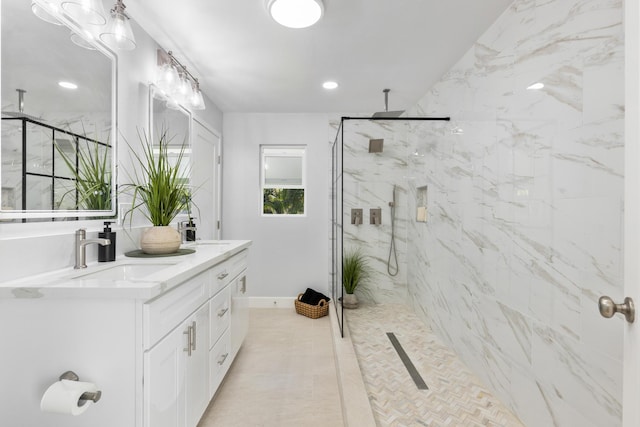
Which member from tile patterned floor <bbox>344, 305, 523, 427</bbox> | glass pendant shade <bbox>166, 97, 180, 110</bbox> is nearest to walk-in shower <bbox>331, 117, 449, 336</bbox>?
tile patterned floor <bbox>344, 305, 523, 427</bbox>

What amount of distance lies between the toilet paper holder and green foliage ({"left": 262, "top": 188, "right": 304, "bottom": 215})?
2.83 m

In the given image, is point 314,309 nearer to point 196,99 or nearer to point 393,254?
point 393,254

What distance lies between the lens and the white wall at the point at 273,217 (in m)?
3.68

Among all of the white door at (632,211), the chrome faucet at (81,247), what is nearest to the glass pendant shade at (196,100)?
the chrome faucet at (81,247)

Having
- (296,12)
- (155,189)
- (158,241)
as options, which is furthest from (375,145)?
(158,241)

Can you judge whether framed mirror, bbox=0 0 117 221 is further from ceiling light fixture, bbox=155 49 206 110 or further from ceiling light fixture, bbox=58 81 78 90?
ceiling light fixture, bbox=155 49 206 110

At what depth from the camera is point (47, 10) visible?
1284 mm

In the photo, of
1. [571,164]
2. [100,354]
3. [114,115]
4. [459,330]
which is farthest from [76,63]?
[459,330]

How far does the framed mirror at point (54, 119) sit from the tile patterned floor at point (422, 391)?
187 centimetres

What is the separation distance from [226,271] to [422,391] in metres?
1.41

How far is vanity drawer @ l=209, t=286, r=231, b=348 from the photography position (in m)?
1.70

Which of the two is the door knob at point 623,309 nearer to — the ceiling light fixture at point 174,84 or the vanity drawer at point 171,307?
the vanity drawer at point 171,307

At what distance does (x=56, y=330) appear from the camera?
1002 mm

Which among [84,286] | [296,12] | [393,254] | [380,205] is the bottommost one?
[393,254]
